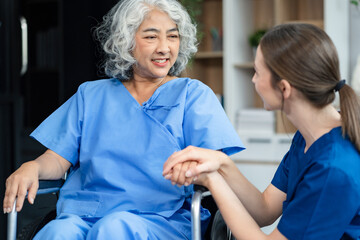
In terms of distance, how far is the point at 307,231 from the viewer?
3.84 ft

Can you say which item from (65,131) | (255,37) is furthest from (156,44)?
(255,37)

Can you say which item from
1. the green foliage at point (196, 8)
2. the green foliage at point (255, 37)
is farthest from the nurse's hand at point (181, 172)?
the green foliage at point (255, 37)

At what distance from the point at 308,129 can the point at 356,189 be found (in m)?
0.20

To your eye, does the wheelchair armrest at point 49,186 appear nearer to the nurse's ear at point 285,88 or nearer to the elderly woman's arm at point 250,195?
the elderly woman's arm at point 250,195

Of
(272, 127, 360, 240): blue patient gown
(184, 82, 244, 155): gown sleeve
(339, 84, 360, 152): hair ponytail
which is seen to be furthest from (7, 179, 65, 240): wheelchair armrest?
(339, 84, 360, 152): hair ponytail

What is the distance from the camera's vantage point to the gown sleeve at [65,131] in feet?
5.66

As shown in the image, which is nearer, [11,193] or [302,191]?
[302,191]

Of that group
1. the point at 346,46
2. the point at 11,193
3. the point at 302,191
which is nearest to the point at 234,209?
the point at 302,191

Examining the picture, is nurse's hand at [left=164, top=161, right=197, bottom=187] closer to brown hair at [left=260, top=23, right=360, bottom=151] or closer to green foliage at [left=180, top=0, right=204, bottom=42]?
brown hair at [left=260, top=23, right=360, bottom=151]

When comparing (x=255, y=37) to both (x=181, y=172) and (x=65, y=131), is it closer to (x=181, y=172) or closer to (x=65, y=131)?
(x=65, y=131)

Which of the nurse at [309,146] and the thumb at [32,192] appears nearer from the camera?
the nurse at [309,146]

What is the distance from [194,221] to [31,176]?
0.56 metres

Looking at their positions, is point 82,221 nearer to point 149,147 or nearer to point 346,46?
point 149,147

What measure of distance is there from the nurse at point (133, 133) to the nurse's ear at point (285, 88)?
1.33ft
